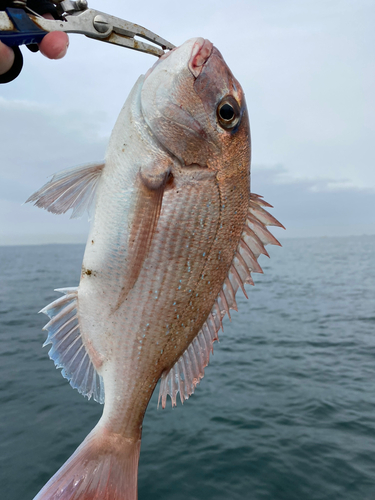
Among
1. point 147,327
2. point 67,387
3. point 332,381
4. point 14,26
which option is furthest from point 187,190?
point 332,381

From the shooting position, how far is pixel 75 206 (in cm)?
193

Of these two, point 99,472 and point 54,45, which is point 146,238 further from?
point 99,472

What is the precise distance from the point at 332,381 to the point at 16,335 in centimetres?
1012

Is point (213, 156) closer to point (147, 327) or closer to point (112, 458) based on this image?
point (147, 327)

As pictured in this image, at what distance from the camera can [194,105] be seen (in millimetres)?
1868

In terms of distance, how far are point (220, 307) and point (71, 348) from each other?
93 centimetres

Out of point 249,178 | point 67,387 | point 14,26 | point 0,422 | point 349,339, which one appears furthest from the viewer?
point 349,339

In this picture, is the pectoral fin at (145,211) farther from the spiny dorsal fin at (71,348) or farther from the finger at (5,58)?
the finger at (5,58)

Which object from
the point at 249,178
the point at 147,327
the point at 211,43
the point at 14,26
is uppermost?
the point at 211,43

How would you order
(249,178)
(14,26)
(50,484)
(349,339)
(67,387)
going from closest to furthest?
(14,26) → (50,484) → (249,178) → (67,387) → (349,339)

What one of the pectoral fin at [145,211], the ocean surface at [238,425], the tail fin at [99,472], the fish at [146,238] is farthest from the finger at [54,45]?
the ocean surface at [238,425]

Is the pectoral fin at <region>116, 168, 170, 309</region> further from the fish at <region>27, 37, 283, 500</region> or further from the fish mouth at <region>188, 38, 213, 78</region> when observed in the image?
the fish mouth at <region>188, 38, 213, 78</region>

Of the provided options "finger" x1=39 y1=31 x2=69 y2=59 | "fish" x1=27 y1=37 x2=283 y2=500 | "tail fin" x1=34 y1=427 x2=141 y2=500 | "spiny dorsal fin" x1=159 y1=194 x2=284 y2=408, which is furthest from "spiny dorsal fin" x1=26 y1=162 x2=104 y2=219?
"tail fin" x1=34 y1=427 x2=141 y2=500

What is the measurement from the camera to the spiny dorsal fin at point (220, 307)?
2.08 m
